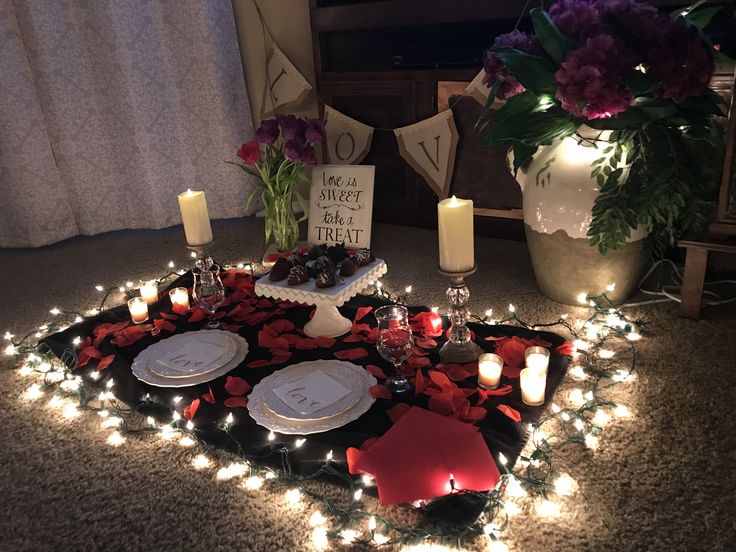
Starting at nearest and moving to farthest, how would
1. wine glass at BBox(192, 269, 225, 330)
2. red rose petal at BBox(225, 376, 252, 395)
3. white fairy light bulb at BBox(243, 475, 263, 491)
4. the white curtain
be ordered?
white fairy light bulb at BBox(243, 475, 263, 491) < red rose petal at BBox(225, 376, 252, 395) < wine glass at BBox(192, 269, 225, 330) < the white curtain

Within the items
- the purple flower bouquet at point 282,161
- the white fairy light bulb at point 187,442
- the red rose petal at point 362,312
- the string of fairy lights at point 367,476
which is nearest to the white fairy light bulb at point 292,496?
the string of fairy lights at point 367,476

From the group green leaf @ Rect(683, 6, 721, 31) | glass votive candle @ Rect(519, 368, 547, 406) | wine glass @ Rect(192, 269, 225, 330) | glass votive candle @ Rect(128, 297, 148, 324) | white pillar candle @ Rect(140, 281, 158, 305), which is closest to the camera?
glass votive candle @ Rect(519, 368, 547, 406)

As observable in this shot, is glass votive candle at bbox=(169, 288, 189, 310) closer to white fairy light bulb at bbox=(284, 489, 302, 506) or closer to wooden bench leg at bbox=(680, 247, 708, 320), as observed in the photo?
white fairy light bulb at bbox=(284, 489, 302, 506)

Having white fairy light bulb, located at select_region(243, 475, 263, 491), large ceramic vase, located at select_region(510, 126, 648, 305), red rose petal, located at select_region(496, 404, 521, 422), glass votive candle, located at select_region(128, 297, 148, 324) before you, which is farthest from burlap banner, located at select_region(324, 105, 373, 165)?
white fairy light bulb, located at select_region(243, 475, 263, 491)

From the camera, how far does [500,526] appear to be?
3.12ft

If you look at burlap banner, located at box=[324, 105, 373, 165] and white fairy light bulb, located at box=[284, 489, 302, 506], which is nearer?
white fairy light bulb, located at box=[284, 489, 302, 506]

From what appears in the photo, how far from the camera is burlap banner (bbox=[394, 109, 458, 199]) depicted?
83.9 inches

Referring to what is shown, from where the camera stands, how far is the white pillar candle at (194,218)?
149cm

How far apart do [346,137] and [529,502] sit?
66.1 inches

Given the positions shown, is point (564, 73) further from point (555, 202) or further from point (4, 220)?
point (4, 220)

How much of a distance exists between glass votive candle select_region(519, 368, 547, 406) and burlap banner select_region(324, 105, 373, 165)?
1.36m

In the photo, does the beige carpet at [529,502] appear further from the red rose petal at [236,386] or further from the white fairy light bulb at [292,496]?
the red rose petal at [236,386]

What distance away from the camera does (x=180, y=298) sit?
1731 mm

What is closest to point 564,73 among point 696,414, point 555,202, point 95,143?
point 555,202
